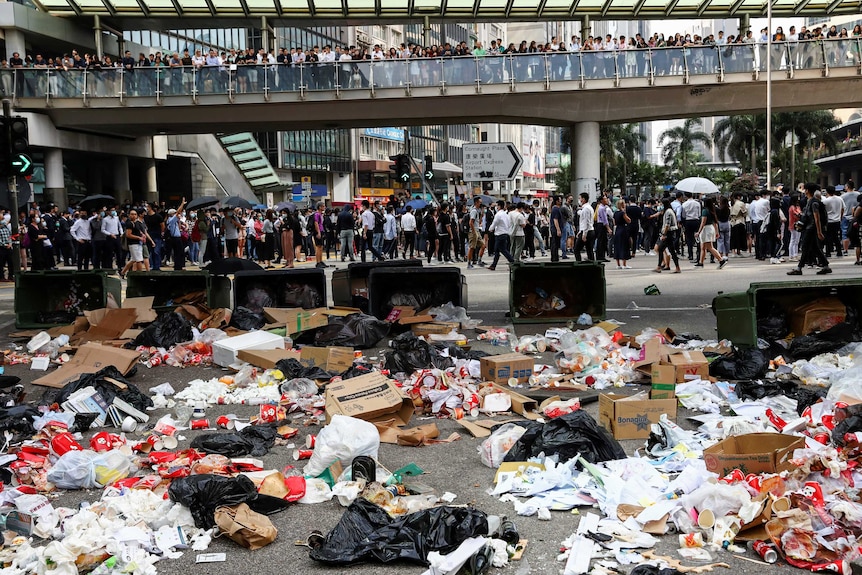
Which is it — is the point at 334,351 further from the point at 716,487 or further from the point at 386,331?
the point at 716,487

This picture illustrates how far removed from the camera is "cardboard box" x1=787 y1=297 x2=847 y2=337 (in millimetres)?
8938

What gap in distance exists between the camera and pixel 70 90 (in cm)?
3091

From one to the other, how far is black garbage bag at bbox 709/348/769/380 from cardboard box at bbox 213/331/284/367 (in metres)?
4.51

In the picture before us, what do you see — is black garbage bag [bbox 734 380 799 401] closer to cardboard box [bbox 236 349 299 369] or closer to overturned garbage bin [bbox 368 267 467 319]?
cardboard box [bbox 236 349 299 369]

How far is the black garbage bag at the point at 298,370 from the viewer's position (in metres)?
8.11

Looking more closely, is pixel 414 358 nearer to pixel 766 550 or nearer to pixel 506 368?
pixel 506 368

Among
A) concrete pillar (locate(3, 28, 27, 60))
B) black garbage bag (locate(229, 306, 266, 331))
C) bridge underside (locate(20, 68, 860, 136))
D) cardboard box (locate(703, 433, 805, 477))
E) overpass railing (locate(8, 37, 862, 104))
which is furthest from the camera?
concrete pillar (locate(3, 28, 27, 60))

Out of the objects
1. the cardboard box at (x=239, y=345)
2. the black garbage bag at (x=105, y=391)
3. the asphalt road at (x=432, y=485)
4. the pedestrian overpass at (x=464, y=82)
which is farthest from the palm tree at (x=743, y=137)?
the black garbage bag at (x=105, y=391)

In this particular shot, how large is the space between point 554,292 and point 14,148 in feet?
29.6

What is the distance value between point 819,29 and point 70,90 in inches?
1075

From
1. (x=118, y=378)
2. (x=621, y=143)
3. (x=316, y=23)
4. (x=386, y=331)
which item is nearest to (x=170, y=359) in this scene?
(x=118, y=378)

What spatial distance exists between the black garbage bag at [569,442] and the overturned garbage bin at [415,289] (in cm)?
565

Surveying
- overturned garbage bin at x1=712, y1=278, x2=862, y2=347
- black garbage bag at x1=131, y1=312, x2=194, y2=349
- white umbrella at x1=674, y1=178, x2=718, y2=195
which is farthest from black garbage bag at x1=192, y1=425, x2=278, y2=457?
white umbrella at x1=674, y1=178, x2=718, y2=195

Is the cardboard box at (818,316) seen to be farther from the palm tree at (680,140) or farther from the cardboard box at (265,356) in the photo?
the palm tree at (680,140)
